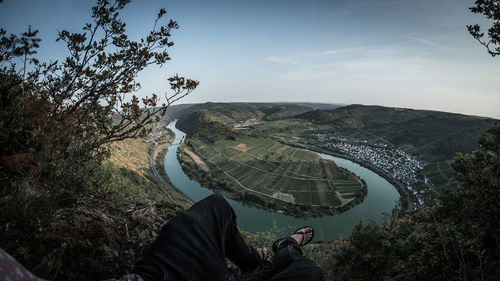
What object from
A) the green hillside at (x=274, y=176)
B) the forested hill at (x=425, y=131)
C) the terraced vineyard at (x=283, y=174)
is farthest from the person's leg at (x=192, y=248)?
the forested hill at (x=425, y=131)

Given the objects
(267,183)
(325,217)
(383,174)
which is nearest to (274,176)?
(267,183)

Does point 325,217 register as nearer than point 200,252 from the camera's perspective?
No

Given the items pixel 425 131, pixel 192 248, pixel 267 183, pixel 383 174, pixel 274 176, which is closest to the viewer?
pixel 192 248

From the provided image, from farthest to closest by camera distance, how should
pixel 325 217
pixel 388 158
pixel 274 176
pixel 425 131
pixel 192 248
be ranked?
pixel 425 131 < pixel 388 158 < pixel 274 176 < pixel 325 217 < pixel 192 248

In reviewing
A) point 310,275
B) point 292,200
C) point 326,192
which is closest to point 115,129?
point 310,275

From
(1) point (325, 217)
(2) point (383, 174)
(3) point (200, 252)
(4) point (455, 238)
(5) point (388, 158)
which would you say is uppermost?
(3) point (200, 252)

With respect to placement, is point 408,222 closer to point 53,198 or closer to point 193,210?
point 193,210

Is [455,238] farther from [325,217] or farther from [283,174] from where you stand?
[283,174]

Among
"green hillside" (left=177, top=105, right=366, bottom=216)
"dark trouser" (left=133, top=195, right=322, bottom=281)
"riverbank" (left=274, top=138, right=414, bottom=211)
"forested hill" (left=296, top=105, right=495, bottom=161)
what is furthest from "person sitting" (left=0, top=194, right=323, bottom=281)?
"forested hill" (left=296, top=105, right=495, bottom=161)

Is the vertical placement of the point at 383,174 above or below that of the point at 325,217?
above
